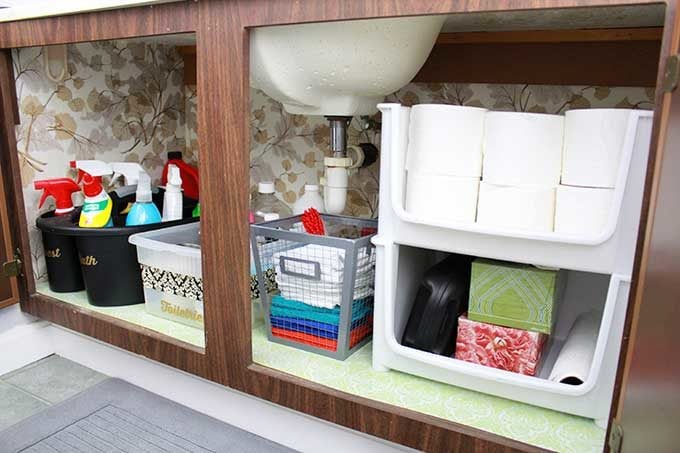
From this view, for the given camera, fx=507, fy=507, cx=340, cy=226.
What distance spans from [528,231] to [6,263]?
119cm

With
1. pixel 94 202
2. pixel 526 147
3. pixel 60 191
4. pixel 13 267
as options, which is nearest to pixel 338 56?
pixel 526 147

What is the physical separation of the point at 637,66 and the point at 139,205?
3.86ft

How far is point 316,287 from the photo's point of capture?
1.01 meters

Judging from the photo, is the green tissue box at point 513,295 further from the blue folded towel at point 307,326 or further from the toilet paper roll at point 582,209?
the blue folded towel at point 307,326

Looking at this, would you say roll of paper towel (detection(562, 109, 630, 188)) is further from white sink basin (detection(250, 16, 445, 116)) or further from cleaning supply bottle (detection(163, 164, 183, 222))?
cleaning supply bottle (detection(163, 164, 183, 222))

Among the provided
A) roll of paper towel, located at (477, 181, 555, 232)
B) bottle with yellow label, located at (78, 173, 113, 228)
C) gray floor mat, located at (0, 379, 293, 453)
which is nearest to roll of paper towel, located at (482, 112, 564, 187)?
roll of paper towel, located at (477, 181, 555, 232)

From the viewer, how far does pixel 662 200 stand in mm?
560

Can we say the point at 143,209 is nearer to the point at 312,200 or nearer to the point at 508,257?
the point at 312,200

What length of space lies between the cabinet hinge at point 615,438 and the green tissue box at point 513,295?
0.24 meters

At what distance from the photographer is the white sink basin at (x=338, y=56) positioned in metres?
0.89

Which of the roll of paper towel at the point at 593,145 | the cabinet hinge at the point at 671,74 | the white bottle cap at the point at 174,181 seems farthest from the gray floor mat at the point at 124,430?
the cabinet hinge at the point at 671,74

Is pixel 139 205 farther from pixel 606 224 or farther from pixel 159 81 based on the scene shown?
pixel 606 224

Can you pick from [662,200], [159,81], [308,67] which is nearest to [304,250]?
[308,67]

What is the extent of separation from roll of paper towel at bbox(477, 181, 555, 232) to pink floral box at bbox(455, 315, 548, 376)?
0.20 metres
